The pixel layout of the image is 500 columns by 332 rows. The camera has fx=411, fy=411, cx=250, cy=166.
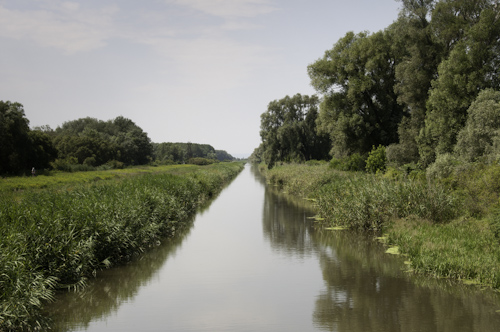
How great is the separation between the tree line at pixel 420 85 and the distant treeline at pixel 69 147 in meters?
30.2

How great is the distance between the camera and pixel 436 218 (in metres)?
13.8

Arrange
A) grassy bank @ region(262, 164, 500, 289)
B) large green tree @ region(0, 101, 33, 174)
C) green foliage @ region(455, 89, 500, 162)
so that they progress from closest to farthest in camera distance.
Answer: grassy bank @ region(262, 164, 500, 289)
green foliage @ region(455, 89, 500, 162)
large green tree @ region(0, 101, 33, 174)

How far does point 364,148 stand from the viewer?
3478 cm

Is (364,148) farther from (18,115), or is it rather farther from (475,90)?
(18,115)

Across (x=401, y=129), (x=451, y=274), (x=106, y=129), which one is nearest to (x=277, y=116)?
(x=401, y=129)

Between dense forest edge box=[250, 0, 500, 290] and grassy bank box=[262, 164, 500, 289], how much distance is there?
34 millimetres

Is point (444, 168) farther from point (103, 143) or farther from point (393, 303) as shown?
point (103, 143)

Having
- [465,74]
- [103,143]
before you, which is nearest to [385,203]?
[465,74]

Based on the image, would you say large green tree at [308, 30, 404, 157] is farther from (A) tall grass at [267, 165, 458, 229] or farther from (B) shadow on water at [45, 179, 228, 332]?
(B) shadow on water at [45, 179, 228, 332]

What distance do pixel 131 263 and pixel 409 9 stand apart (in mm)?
25208

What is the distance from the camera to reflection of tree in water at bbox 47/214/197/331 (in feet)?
26.5

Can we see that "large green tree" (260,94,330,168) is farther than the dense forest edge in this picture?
Yes

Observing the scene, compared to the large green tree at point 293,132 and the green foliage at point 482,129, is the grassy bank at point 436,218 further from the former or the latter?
the large green tree at point 293,132

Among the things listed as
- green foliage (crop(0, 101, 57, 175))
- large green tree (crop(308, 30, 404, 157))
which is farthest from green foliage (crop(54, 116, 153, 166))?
large green tree (crop(308, 30, 404, 157))
